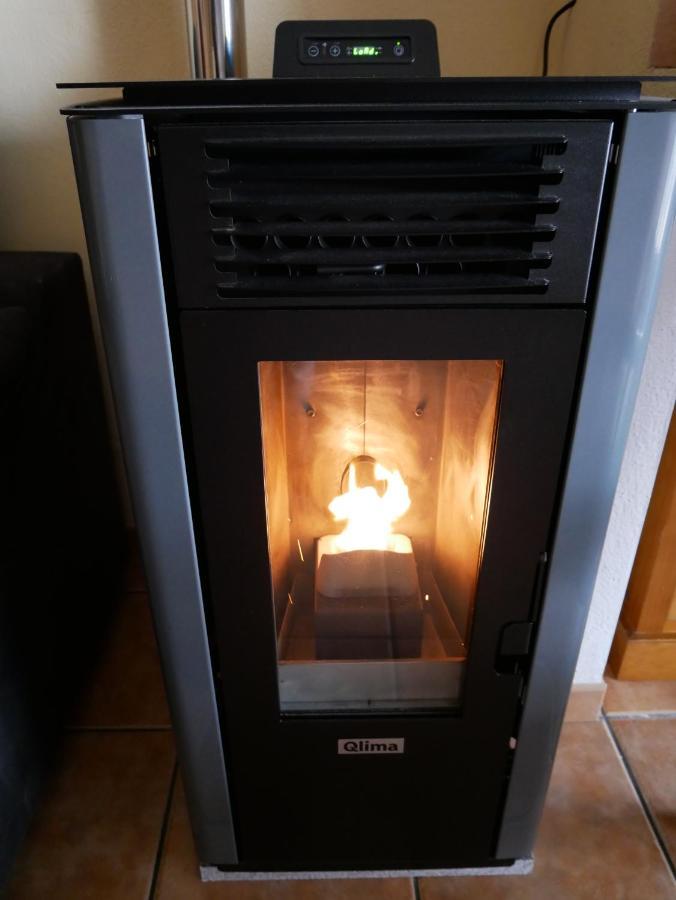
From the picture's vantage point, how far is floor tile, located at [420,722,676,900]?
942 millimetres

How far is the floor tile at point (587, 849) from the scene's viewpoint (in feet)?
3.09

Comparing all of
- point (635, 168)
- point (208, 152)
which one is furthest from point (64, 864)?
point (635, 168)

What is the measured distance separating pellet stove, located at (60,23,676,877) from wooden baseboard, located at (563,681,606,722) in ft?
0.97

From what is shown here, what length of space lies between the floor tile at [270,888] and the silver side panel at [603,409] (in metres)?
0.24

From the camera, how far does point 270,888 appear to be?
0.95m

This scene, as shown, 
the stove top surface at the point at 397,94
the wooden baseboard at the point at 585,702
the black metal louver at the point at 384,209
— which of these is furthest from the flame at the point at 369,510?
the wooden baseboard at the point at 585,702

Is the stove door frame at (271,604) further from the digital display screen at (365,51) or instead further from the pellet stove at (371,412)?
the digital display screen at (365,51)

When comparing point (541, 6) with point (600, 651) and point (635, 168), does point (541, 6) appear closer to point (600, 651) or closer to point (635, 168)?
point (635, 168)

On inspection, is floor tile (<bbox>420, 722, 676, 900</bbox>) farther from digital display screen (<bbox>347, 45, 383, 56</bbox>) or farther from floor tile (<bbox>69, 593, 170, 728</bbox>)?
digital display screen (<bbox>347, 45, 383, 56</bbox>)

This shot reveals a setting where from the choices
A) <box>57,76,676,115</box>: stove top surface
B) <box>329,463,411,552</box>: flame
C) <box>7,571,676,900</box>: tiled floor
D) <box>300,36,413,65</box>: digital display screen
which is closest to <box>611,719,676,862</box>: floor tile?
<box>7,571,676,900</box>: tiled floor

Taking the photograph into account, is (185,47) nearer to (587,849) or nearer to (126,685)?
(126,685)

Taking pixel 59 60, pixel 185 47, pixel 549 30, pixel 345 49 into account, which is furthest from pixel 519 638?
pixel 59 60

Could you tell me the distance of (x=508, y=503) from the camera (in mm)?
698

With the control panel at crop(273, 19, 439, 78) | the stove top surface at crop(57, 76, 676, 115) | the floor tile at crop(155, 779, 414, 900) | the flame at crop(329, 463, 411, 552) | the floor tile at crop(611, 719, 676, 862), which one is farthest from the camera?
the floor tile at crop(611, 719, 676, 862)
